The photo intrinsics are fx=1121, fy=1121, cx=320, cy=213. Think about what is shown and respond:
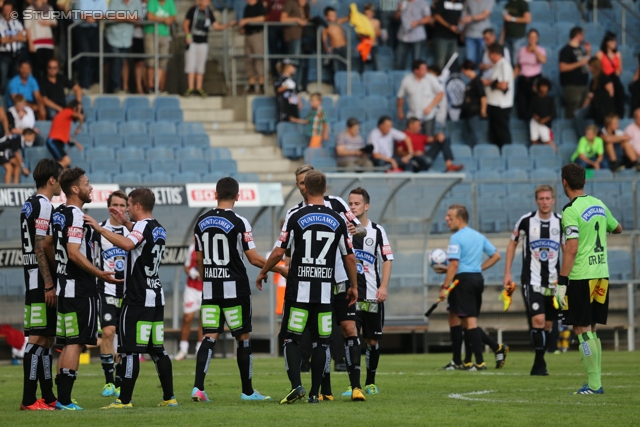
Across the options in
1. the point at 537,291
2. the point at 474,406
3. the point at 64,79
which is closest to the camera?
the point at 474,406

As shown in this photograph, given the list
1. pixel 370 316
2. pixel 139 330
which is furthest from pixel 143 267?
pixel 370 316

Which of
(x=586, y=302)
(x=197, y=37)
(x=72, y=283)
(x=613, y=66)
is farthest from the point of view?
(x=613, y=66)

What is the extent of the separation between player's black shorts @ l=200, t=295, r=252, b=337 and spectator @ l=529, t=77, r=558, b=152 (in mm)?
14852

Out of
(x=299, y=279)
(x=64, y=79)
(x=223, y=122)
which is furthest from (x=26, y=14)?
(x=299, y=279)

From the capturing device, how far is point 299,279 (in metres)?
10.2

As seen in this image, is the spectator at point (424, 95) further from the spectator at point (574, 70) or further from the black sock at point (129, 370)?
the black sock at point (129, 370)

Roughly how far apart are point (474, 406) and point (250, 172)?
13.4m

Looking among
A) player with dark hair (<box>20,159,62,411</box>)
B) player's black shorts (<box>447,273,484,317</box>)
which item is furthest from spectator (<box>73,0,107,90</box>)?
player with dark hair (<box>20,159,62,411</box>)

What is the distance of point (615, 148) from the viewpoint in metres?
24.0

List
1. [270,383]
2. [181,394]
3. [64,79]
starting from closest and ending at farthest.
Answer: [181,394]
[270,383]
[64,79]

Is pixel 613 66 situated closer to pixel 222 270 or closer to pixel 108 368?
pixel 108 368

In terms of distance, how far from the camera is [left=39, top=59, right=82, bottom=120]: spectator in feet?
72.1

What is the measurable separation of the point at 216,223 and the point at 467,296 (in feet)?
18.4

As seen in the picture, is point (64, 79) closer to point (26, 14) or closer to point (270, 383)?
point (26, 14)
